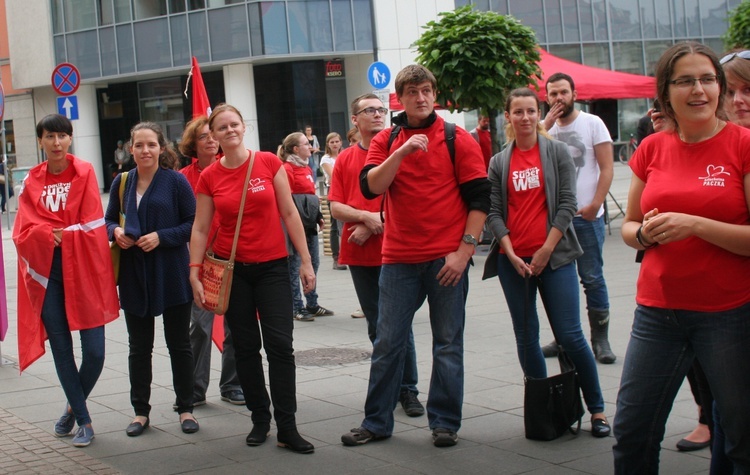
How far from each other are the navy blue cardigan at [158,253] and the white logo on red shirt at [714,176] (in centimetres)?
360

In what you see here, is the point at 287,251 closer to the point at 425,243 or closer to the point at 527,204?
the point at 425,243

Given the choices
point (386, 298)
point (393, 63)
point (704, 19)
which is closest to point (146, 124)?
point (386, 298)

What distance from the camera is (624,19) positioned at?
42.2 metres

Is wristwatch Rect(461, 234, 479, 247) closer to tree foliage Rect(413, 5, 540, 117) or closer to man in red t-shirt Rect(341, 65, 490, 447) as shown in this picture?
man in red t-shirt Rect(341, 65, 490, 447)

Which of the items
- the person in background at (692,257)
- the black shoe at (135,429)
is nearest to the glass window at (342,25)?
the black shoe at (135,429)

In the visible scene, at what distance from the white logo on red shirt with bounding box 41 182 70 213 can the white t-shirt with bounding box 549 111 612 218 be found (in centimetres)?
358

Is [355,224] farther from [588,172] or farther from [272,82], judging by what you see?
[272,82]

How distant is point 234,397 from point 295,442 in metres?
1.46

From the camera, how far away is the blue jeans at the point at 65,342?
248 inches

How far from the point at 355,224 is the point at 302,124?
103 feet

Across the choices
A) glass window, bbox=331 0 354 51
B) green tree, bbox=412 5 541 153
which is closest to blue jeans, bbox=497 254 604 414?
green tree, bbox=412 5 541 153

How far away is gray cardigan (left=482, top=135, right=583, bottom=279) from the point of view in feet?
19.5

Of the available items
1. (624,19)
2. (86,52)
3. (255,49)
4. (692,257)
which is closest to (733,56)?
(692,257)

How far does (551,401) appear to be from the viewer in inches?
220
